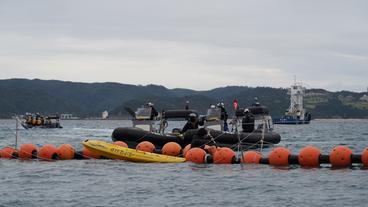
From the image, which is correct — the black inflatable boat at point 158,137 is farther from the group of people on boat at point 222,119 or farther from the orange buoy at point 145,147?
the orange buoy at point 145,147

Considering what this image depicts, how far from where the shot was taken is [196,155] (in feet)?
93.0

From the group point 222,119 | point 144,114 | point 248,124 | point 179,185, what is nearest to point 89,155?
point 144,114

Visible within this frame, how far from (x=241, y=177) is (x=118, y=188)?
14.6 ft

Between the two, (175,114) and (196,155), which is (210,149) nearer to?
(196,155)

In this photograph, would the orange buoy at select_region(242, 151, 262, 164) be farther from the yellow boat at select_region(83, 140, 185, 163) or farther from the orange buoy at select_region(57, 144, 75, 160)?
the orange buoy at select_region(57, 144, 75, 160)

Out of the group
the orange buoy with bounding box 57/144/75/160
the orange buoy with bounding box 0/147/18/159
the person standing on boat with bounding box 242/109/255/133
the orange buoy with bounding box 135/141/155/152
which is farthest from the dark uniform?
the orange buoy with bounding box 0/147/18/159

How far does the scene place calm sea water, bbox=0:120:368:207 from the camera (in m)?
19.6

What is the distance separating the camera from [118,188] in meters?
22.1

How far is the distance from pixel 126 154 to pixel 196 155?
3172 millimetres

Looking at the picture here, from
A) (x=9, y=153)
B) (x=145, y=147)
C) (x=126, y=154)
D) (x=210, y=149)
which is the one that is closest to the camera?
(x=210, y=149)

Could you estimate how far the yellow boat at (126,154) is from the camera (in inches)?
1155

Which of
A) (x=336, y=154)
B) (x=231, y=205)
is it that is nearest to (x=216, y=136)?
(x=336, y=154)

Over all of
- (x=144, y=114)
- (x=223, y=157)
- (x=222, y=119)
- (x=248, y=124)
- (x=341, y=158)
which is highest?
(x=144, y=114)

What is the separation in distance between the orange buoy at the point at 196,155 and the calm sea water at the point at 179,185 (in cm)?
39
